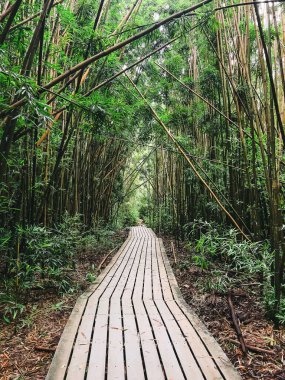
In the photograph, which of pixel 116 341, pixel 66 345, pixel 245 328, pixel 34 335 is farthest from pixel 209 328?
pixel 34 335

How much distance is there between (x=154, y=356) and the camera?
1.58 metres

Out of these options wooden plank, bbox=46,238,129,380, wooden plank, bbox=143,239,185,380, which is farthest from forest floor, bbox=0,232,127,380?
wooden plank, bbox=143,239,185,380

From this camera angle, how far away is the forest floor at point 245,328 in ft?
5.32

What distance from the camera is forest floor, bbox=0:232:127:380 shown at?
163cm

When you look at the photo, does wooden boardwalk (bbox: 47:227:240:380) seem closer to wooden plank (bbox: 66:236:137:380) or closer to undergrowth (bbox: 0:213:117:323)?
wooden plank (bbox: 66:236:137:380)

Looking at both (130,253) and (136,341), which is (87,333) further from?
(130,253)

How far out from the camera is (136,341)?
1.74m

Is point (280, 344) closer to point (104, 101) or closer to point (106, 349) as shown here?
point (106, 349)

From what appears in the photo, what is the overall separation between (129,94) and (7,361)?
13.2 feet

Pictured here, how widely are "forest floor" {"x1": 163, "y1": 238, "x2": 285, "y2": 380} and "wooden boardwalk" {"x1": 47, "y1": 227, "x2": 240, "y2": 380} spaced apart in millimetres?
158

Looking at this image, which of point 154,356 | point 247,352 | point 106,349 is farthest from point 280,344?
point 106,349

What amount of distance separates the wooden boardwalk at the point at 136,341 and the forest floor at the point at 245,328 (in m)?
0.16

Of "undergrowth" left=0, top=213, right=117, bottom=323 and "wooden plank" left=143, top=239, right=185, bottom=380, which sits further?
"undergrowth" left=0, top=213, right=117, bottom=323

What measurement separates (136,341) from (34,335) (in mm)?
820
